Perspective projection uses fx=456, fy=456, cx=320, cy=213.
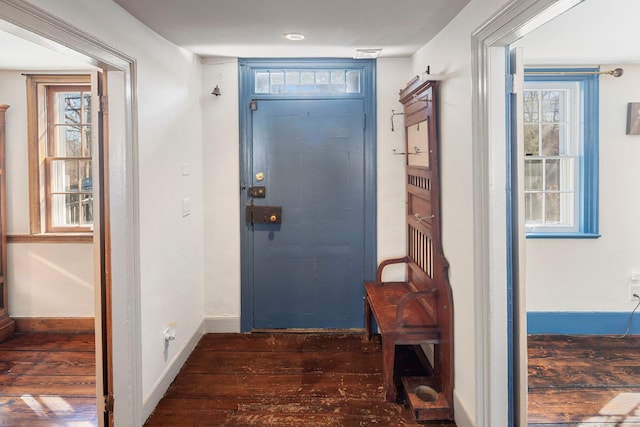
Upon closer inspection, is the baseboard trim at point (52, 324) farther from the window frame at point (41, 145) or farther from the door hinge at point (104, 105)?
the door hinge at point (104, 105)

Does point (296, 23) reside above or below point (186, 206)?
above

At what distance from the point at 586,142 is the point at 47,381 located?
439 centimetres

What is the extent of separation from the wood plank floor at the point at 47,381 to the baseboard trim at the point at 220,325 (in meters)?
0.90

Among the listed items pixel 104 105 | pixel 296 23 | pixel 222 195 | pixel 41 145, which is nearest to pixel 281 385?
pixel 222 195

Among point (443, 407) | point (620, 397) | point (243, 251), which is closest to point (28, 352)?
point (243, 251)

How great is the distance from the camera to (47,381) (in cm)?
306

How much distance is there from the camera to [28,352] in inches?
140

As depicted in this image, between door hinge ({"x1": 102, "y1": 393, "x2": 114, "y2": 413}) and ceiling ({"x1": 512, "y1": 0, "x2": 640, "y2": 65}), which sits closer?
door hinge ({"x1": 102, "y1": 393, "x2": 114, "y2": 413})

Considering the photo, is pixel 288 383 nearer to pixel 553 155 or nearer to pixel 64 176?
pixel 64 176

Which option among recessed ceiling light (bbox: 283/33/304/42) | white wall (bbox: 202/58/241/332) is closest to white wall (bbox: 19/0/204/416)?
white wall (bbox: 202/58/241/332)

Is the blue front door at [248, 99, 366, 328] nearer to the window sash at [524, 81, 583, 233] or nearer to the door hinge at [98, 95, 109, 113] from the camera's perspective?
the window sash at [524, 81, 583, 233]

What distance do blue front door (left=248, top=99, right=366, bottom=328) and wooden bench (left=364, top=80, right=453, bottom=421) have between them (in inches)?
20.4

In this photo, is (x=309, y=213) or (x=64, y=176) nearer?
(x=309, y=213)

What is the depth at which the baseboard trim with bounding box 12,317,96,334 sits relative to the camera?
13.0ft
